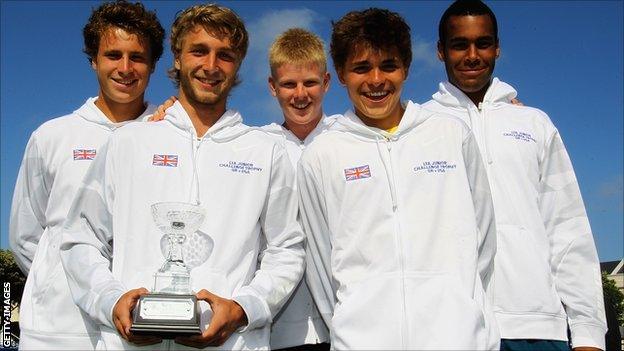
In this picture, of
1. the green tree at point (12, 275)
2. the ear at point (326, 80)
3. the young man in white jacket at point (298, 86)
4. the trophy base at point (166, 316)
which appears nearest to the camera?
the trophy base at point (166, 316)

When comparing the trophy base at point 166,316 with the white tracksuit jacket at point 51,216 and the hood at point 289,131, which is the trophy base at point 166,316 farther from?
the hood at point 289,131

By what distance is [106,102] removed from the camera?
511cm

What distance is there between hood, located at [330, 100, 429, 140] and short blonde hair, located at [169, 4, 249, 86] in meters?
0.87

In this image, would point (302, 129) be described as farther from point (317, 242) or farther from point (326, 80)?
point (317, 242)

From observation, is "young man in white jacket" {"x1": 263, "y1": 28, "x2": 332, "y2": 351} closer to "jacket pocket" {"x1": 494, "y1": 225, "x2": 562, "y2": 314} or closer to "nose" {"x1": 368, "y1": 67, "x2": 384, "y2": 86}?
"nose" {"x1": 368, "y1": 67, "x2": 384, "y2": 86}

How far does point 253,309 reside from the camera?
3.65m

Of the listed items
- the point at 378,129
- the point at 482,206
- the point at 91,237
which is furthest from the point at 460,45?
the point at 91,237

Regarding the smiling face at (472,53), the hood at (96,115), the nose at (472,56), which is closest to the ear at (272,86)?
the hood at (96,115)

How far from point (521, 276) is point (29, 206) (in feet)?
11.7

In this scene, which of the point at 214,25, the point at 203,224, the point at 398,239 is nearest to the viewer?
the point at 398,239

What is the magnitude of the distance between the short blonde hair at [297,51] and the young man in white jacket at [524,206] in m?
0.99

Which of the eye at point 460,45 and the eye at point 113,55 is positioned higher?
the eye at point 113,55

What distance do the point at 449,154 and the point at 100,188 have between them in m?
2.11

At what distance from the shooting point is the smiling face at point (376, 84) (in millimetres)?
4168
